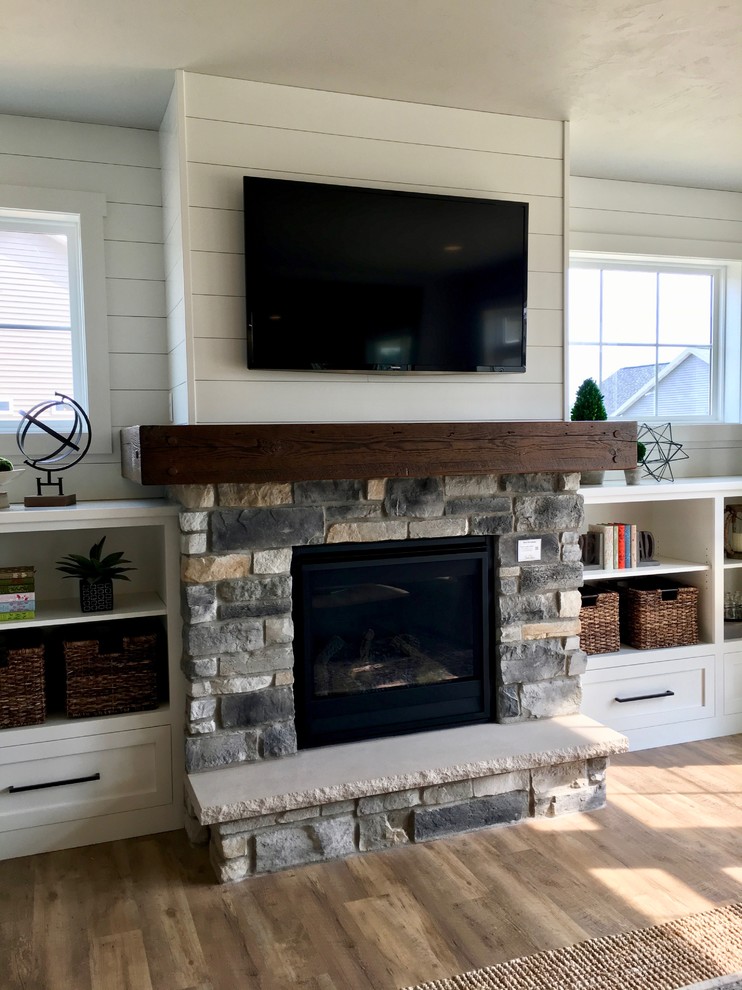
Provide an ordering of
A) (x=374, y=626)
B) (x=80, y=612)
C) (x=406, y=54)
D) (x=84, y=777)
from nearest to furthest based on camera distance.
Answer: (x=406, y=54) → (x=84, y=777) → (x=80, y=612) → (x=374, y=626)

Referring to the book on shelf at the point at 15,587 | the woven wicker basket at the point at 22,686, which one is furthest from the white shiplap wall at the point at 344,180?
the woven wicker basket at the point at 22,686

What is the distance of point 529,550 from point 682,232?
2.01m

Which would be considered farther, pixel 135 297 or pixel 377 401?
pixel 135 297

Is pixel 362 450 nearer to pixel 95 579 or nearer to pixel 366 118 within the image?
pixel 95 579

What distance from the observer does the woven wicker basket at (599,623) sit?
3.55 metres

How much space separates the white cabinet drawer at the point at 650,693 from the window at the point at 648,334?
126cm

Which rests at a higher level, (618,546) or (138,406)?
(138,406)

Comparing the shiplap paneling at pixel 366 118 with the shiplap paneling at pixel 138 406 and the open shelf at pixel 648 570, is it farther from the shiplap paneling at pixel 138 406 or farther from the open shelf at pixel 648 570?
the open shelf at pixel 648 570

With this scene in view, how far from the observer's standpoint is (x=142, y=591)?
328cm

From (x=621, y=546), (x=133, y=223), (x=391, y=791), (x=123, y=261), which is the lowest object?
(x=391, y=791)

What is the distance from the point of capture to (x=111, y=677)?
113 inches

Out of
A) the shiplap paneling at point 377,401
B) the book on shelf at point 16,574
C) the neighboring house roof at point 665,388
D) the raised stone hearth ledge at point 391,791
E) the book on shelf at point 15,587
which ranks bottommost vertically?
the raised stone hearth ledge at point 391,791

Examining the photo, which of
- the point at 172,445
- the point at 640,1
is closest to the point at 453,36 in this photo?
the point at 640,1

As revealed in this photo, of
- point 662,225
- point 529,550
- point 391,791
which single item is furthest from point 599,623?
point 662,225
